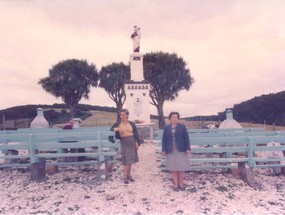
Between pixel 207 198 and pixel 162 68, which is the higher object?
pixel 162 68

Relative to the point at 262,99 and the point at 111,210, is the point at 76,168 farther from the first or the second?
the point at 262,99

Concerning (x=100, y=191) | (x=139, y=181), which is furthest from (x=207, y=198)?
(x=100, y=191)

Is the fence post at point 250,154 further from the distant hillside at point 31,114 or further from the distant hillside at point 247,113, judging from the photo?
the distant hillside at point 31,114

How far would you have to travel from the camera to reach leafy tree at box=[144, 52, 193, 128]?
1454 inches

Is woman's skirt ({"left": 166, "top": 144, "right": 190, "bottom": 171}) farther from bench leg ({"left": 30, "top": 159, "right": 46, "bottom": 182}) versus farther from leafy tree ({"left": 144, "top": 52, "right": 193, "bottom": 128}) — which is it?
leafy tree ({"left": 144, "top": 52, "right": 193, "bottom": 128})

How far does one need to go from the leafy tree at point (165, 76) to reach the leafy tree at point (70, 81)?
28.6 ft

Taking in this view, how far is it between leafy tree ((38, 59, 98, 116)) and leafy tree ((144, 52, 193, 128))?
8719mm

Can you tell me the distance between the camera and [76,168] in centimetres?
1092

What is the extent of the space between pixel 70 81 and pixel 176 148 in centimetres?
3406

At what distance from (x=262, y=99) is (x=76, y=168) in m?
38.9

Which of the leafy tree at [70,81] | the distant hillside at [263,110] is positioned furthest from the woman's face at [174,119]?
the leafy tree at [70,81]

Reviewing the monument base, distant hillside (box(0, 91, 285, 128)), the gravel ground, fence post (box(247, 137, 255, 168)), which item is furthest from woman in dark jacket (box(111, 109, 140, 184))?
distant hillside (box(0, 91, 285, 128))

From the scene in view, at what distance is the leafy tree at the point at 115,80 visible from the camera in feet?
130

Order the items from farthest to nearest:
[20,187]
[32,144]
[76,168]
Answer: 1. [76,168]
2. [32,144]
3. [20,187]
